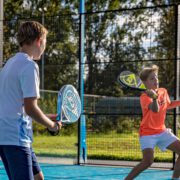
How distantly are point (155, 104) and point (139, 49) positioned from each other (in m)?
6.39

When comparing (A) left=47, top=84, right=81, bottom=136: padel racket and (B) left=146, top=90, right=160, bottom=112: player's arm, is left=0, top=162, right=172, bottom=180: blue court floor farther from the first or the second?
(A) left=47, top=84, right=81, bottom=136: padel racket

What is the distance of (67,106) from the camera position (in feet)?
14.5

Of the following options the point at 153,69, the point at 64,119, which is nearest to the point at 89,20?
the point at 153,69

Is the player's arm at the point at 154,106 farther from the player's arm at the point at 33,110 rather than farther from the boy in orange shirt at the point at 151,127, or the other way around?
the player's arm at the point at 33,110

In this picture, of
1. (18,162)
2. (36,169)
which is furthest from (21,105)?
(36,169)

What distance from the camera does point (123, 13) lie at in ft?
34.7

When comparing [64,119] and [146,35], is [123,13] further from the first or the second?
[64,119]

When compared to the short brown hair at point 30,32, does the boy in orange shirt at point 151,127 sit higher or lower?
lower

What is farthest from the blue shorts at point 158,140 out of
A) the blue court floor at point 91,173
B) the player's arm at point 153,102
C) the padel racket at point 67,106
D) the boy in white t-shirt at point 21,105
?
the boy in white t-shirt at point 21,105

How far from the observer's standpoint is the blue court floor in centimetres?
788

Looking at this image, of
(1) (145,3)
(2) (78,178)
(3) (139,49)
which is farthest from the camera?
(1) (145,3)

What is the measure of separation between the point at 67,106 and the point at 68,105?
33mm

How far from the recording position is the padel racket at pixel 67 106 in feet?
14.0

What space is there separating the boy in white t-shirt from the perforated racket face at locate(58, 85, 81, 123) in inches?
20.2
